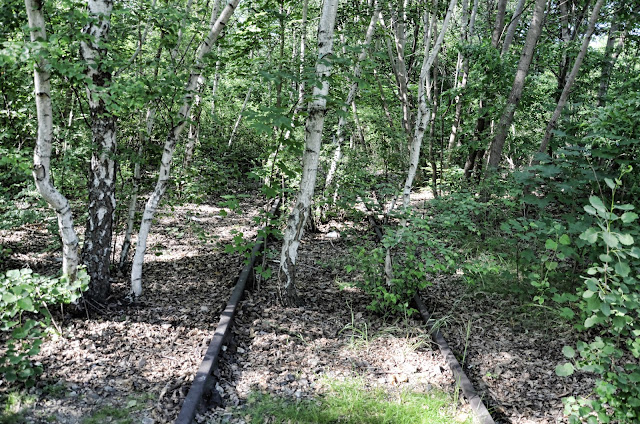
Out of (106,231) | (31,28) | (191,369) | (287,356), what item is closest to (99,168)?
(106,231)

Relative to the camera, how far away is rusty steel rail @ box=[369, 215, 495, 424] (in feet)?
9.99

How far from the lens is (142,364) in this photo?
3.61m

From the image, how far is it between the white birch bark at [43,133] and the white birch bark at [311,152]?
7.33ft

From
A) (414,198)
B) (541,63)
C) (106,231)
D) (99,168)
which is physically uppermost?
(541,63)

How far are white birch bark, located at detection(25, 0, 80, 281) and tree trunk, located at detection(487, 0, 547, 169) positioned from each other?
245 inches

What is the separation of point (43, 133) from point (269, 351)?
112 inches

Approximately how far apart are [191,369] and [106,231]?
1.92 meters

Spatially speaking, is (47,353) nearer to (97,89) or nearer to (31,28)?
(97,89)

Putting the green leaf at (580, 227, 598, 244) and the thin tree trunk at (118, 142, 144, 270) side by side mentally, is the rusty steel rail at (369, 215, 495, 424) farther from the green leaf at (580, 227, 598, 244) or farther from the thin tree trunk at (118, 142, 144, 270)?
the thin tree trunk at (118, 142, 144, 270)

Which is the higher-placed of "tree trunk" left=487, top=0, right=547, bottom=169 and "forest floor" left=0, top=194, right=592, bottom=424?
"tree trunk" left=487, top=0, right=547, bottom=169

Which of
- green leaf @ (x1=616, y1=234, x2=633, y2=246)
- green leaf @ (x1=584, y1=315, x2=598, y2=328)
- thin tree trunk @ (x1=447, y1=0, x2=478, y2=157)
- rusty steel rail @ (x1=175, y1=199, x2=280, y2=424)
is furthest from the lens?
thin tree trunk @ (x1=447, y1=0, x2=478, y2=157)

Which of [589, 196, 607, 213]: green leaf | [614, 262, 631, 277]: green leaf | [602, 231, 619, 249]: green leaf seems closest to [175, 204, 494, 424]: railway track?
[614, 262, 631, 277]: green leaf

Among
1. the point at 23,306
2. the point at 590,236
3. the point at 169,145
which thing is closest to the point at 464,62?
the point at 169,145

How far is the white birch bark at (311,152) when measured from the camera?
4414mm
